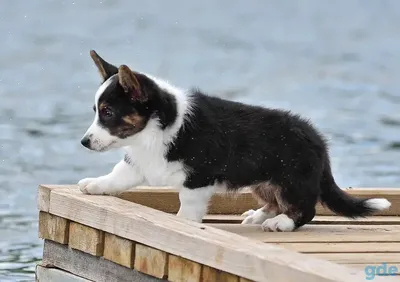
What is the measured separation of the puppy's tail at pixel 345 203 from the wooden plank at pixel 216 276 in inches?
52.6

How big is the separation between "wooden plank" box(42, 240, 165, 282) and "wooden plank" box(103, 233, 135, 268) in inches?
1.4

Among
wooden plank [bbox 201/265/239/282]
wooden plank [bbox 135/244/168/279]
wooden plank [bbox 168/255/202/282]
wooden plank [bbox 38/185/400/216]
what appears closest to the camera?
wooden plank [bbox 201/265/239/282]

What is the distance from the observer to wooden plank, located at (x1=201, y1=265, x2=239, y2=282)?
514 cm

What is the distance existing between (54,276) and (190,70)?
1343 cm

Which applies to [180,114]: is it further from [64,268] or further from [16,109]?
[16,109]

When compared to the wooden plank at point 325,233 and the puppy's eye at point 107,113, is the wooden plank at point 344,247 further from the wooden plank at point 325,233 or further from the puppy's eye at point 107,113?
the puppy's eye at point 107,113

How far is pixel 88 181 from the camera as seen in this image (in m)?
6.42

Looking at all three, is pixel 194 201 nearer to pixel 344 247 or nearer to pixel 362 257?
pixel 344 247

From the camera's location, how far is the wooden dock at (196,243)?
16.5 ft

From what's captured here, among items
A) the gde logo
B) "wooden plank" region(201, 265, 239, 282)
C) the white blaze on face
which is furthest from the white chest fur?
the gde logo

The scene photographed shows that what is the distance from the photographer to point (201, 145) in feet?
19.8

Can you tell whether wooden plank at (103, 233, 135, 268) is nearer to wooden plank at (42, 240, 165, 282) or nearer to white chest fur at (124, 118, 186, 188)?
wooden plank at (42, 240, 165, 282)

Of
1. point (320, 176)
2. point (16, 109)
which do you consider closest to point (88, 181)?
point (320, 176)

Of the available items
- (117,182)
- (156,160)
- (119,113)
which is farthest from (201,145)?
(117,182)
